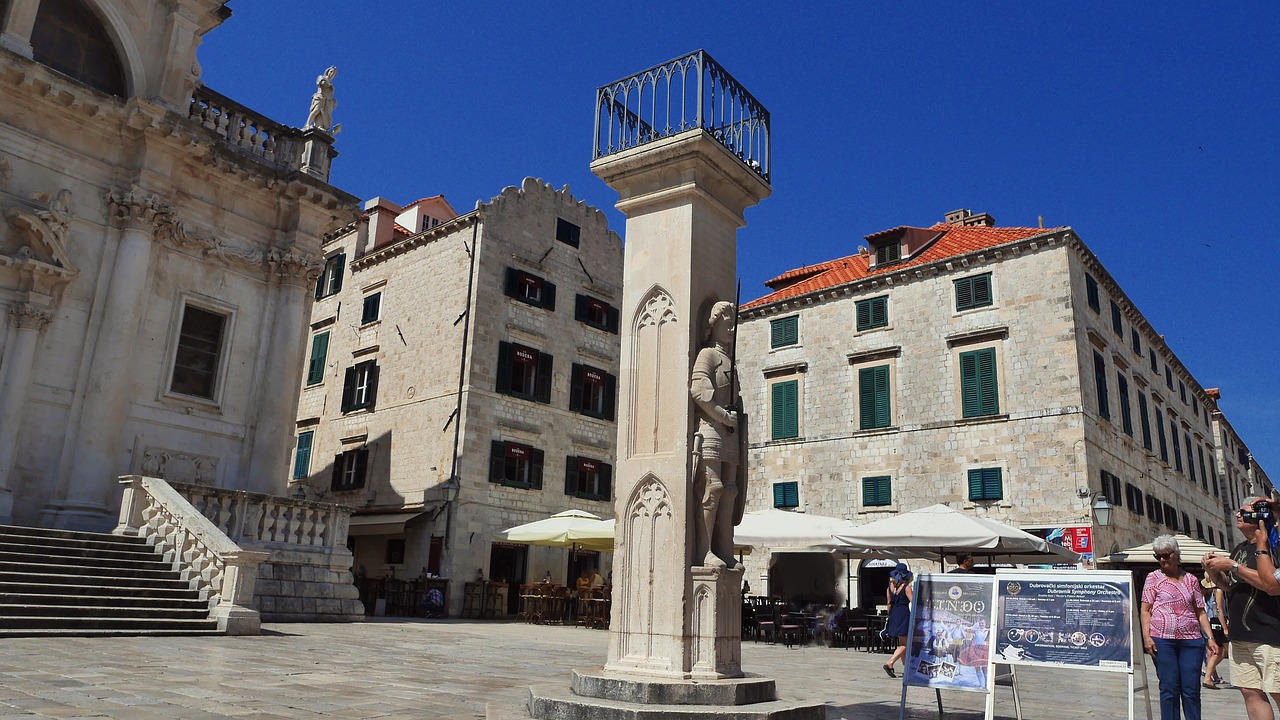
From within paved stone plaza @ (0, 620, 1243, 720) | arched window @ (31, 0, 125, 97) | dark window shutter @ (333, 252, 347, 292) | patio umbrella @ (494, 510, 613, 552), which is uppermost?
dark window shutter @ (333, 252, 347, 292)

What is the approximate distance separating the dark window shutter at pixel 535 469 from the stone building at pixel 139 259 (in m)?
9.56

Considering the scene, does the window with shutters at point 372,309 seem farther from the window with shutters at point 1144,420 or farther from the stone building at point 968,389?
the window with shutters at point 1144,420

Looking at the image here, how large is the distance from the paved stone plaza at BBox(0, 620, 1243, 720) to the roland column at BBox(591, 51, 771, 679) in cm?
118

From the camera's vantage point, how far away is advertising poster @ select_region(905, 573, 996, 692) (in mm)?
6680

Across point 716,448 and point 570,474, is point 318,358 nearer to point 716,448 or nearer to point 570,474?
point 570,474

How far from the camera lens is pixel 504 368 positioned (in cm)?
2756

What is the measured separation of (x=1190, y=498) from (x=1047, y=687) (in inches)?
1130

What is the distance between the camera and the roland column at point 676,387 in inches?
258

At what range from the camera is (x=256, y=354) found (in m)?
19.4

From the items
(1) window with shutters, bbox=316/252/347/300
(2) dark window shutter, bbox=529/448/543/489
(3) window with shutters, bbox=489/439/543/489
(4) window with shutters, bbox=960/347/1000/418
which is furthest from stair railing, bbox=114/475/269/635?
(4) window with shutters, bbox=960/347/1000/418

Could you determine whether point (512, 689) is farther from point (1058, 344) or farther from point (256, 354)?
point (1058, 344)

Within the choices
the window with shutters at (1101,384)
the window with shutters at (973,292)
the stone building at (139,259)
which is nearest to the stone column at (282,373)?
the stone building at (139,259)

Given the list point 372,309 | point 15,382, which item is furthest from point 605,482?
point 15,382

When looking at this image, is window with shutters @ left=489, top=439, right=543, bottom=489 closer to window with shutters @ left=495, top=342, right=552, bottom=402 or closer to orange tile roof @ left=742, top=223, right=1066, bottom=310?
window with shutters @ left=495, top=342, right=552, bottom=402
